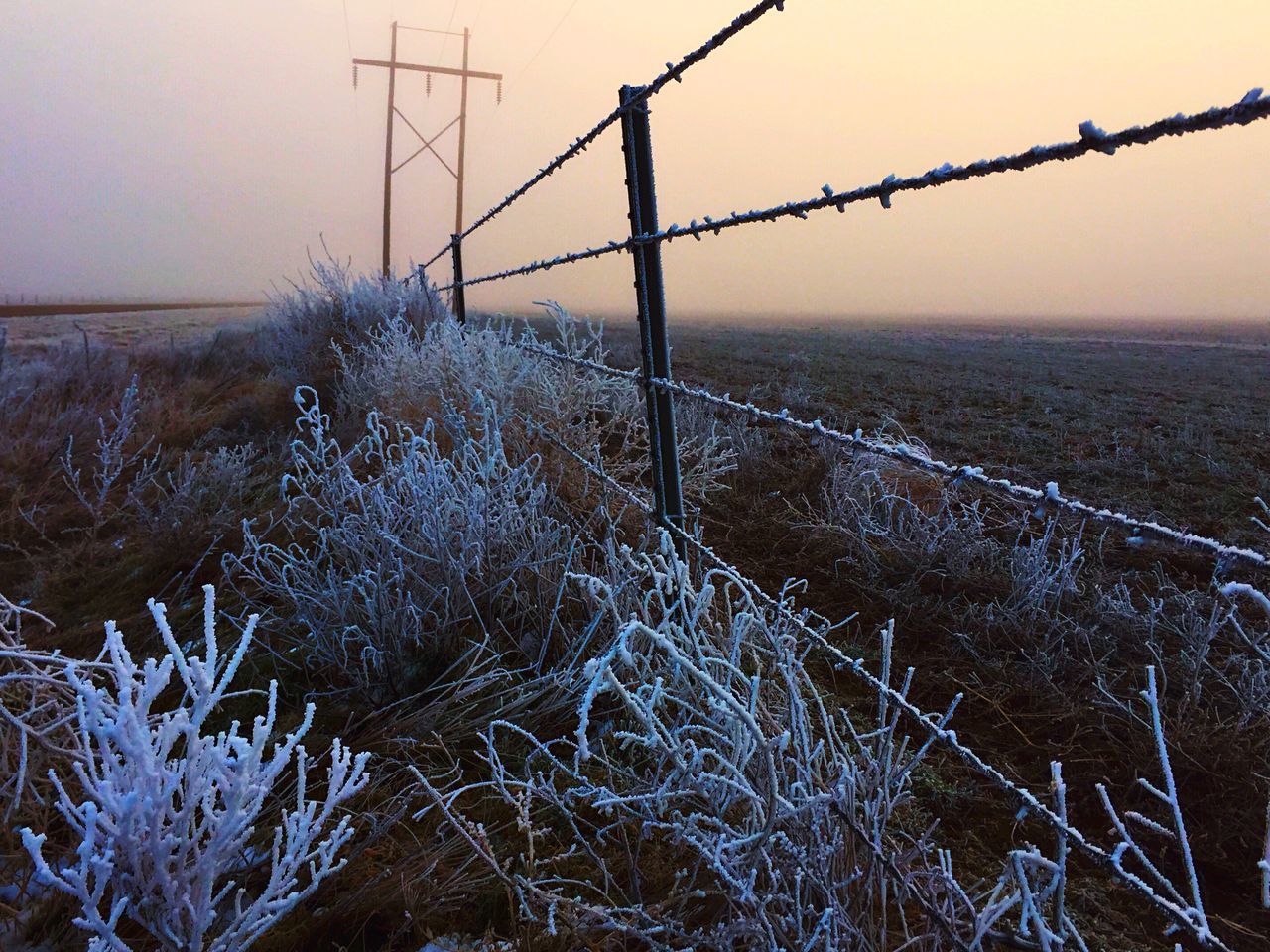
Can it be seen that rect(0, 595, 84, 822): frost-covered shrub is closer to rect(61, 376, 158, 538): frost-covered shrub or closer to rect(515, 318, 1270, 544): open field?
rect(61, 376, 158, 538): frost-covered shrub

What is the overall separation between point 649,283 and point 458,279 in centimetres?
447

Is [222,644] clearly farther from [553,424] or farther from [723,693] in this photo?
[723,693]

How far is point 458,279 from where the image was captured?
20.0 feet

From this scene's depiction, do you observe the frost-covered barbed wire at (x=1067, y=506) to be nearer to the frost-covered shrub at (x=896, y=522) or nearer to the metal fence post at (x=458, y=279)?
the frost-covered shrub at (x=896, y=522)

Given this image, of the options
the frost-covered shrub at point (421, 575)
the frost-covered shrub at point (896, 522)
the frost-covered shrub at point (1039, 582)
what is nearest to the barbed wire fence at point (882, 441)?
the frost-covered shrub at point (421, 575)

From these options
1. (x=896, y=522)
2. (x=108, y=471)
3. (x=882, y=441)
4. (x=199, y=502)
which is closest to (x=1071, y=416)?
(x=896, y=522)

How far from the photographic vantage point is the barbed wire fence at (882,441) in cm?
83

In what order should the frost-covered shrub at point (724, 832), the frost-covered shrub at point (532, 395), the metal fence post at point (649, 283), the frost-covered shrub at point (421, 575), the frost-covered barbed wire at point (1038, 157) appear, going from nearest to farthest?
the frost-covered barbed wire at point (1038, 157)
the frost-covered shrub at point (724, 832)
the metal fence post at point (649, 283)
the frost-covered shrub at point (421, 575)
the frost-covered shrub at point (532, 395)

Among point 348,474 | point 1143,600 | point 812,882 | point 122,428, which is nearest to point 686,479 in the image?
point 348,474

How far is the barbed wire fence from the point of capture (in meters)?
0.83

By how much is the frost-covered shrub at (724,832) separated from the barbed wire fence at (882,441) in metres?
0.15

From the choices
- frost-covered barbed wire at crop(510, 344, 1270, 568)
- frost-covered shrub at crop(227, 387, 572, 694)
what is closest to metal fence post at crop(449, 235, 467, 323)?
frost-covered shrub at crop(227, 387, 572, 694)

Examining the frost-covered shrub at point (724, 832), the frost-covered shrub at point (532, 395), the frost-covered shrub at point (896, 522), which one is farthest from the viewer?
the frost-covered shrub at point (532, 395)

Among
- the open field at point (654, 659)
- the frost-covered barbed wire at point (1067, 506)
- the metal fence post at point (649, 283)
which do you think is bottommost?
the open field at point (654, 659)
